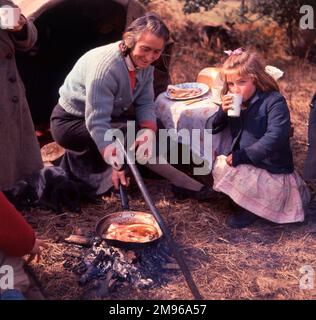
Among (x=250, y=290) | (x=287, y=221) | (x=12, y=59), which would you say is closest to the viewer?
(x=250, y=290)

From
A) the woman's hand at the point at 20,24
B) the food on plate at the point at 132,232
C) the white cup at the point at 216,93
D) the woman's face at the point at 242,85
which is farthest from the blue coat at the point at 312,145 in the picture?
the woman's hand at the point at 20,24

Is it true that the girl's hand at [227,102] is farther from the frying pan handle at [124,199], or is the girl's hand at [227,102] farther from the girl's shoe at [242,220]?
the frying pan handle at [124,199]

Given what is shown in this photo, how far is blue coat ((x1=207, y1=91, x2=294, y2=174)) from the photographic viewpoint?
341cm

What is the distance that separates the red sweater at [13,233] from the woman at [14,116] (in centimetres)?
97

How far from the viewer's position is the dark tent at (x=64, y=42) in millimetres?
4656

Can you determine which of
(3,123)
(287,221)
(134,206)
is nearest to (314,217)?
(287,221)

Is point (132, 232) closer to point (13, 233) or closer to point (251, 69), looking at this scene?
point (13, 233)

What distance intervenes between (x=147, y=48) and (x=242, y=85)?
711 mm

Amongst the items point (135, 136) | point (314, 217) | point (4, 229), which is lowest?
point (314, 217)

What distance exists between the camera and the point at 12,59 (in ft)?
Answer: 10.3

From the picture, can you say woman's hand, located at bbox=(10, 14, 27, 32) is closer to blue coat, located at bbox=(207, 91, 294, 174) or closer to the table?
the table

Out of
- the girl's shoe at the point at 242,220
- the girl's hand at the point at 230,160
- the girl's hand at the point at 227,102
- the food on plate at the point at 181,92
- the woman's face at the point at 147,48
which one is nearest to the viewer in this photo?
the woman's face at the point at 147,48
